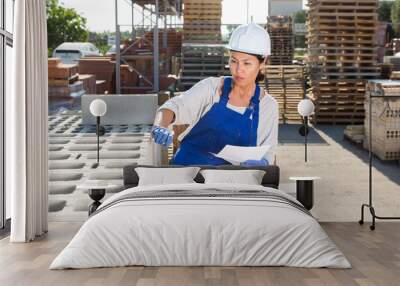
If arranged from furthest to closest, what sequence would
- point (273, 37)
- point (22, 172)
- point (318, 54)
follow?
1. point (318, 54)
2. point (273, 37)
3. point (22, 172)

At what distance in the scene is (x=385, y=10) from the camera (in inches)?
355

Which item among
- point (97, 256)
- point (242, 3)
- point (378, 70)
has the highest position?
point (242, 3)

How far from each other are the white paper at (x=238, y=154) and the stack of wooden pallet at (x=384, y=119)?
1241 mm

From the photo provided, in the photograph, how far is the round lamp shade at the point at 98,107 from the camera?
8.91 m

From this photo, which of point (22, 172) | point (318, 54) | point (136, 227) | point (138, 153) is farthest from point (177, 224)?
point (318, 54)

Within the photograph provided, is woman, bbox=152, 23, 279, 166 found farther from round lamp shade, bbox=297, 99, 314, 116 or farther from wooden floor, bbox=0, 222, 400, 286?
wooden floor, bbox=0, 222, 400, 286

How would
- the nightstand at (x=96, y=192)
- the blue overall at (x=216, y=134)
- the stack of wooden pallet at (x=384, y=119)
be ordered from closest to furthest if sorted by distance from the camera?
the nightstand at (x=96, y=192), the blue overall at (x=216, y=134), the stack of wooden pallet at (x=384, y=119)

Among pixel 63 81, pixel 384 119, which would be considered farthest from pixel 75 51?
pixel 384 119

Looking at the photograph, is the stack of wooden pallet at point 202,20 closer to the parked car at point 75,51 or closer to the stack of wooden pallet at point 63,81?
the parked car at point 75,51

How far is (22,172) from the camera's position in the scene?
25.1 feet

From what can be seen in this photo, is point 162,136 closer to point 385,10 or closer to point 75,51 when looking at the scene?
point 75,51

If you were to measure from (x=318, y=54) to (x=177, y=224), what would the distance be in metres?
3.88

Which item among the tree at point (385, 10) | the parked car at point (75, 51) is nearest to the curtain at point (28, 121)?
the parked car at point (75, 51)

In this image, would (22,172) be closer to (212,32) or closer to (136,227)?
(136,227)
